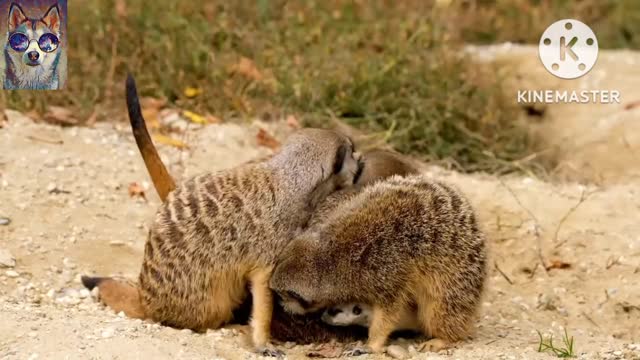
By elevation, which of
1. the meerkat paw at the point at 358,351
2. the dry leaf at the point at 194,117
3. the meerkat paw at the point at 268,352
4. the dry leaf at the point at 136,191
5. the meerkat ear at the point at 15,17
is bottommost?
the meerkat paw at the point at 358,351

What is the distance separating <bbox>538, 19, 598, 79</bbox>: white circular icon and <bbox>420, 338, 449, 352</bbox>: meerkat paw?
8.97 ft

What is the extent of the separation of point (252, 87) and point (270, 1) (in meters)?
0.91

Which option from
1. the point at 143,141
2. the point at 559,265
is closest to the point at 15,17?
the point at 143,141

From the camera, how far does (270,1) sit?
18.7 ft

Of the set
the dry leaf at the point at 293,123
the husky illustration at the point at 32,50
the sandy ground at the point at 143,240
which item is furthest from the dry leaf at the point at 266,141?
the husky illustration at the point at 32,50

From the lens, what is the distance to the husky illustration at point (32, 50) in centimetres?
454

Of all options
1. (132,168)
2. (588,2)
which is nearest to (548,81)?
(588,2)

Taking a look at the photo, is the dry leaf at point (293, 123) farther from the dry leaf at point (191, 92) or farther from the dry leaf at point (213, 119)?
the dry leaf at point (191, 92)

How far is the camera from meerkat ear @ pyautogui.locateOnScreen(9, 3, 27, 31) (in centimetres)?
453

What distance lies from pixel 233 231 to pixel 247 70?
2117 mm

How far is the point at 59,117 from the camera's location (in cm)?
454

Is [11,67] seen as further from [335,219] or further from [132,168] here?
[335,219]

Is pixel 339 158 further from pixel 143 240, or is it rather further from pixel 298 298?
pixel 143 240

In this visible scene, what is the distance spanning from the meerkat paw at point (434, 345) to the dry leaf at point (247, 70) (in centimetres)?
221
